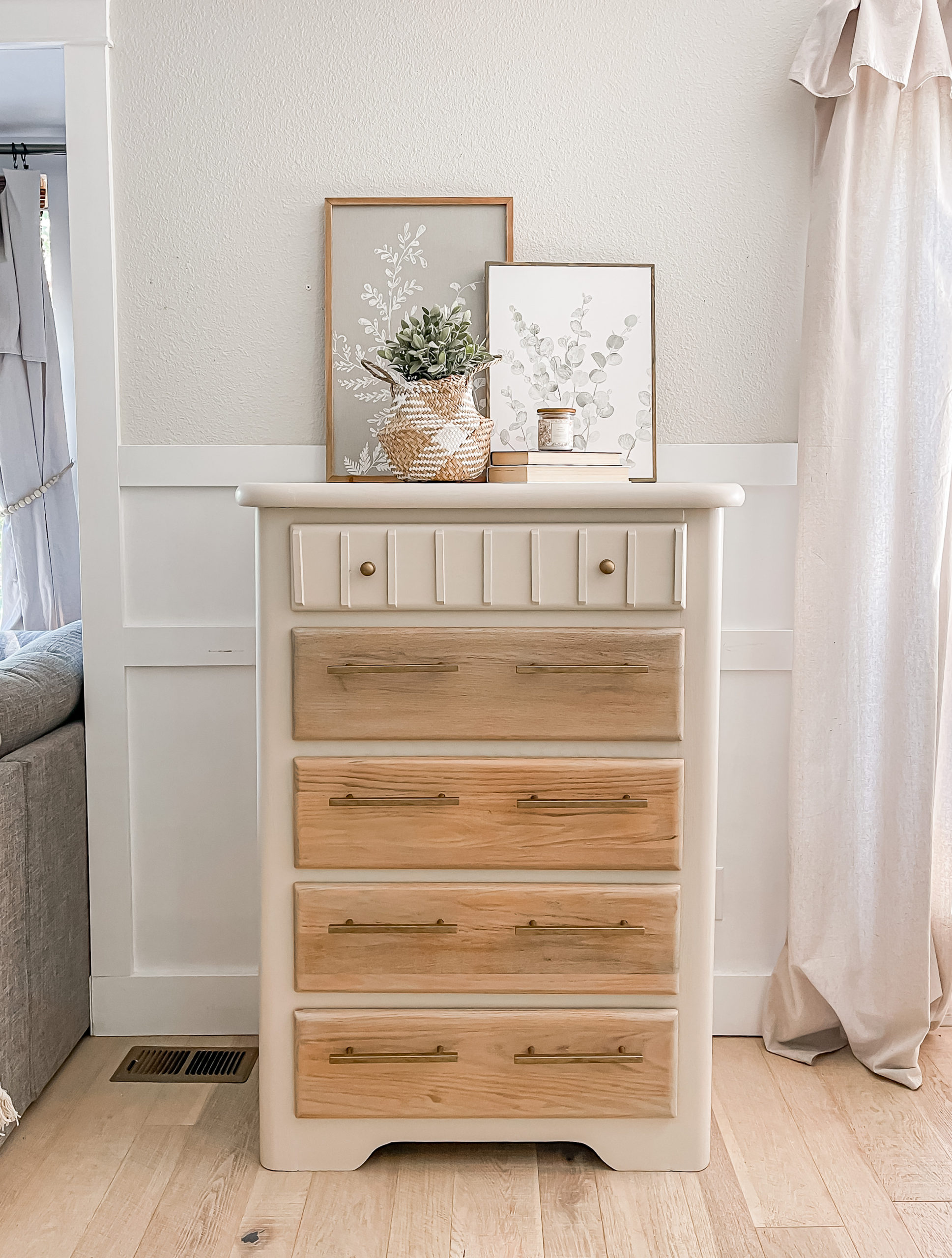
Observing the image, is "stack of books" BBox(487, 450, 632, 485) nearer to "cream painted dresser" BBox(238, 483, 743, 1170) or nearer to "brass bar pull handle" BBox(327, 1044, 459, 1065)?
"cream painted dresser" BBox(238, 483, 743, 1170)

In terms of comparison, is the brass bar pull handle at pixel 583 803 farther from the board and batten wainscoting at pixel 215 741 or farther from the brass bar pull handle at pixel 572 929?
the board and batten wainscoting at pixel 215 741

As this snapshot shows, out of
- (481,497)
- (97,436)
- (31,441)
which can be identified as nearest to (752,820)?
(481,497)

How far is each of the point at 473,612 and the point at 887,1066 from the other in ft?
3.92

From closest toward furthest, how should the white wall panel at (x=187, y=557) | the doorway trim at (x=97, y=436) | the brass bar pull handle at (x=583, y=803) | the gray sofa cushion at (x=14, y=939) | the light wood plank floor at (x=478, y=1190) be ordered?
the light wood plank floor at (x=478, y=1190)
the brass bar pull handle at (x=583, y=803)
the gray sofa cushion at (x=14, y=939)
the doorway trim at (x=97, y=436)
the white wall panel at (x=187, y=557)

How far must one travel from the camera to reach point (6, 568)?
251 centimetres

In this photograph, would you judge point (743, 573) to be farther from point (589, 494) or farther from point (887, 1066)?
point (887, 1066)

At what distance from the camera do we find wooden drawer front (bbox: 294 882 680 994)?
153 centimetres

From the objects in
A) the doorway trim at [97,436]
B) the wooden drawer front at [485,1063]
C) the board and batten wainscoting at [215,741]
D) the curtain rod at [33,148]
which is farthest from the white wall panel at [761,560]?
the curtain rod at [33,148]

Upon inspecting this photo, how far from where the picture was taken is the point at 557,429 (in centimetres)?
172

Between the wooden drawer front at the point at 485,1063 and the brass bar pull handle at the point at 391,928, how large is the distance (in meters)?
0.13

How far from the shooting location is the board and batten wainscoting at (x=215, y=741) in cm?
195

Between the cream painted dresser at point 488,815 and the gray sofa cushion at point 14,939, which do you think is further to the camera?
the gray sofa cushion at point 14,939

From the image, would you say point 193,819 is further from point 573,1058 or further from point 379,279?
point 379,279

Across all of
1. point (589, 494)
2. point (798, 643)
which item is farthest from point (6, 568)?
point (798, 643)
